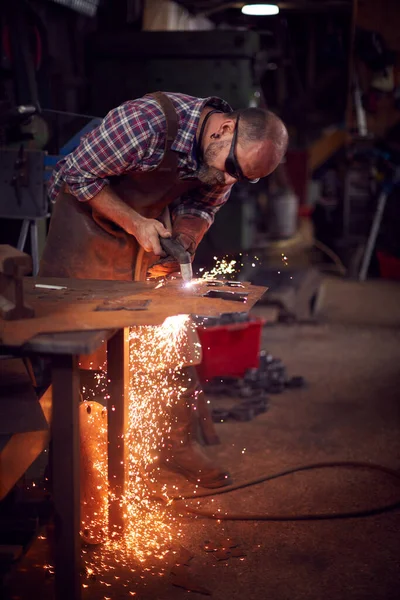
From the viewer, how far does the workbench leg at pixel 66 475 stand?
2428mm

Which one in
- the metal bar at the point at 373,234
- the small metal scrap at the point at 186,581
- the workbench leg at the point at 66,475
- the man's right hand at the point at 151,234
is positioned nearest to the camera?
the workbench leg at the point at 66,475

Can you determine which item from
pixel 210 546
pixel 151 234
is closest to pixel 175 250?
pixel 151 234

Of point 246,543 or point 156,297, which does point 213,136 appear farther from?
point 246,543

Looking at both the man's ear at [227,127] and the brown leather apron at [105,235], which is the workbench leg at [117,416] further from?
the man's ear at [227,127]

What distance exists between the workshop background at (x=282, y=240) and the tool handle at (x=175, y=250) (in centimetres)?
102

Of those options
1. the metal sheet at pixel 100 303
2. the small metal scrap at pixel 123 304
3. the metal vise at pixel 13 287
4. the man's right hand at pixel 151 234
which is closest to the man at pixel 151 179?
the man's right hand at pixel 151 234

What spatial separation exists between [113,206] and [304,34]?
8340 mm

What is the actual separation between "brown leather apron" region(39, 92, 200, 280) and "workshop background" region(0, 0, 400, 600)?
2.36 feet

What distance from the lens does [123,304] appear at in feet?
9.18

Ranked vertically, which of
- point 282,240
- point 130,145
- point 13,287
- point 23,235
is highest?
point 130,145

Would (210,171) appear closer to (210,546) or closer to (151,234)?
(151,234)

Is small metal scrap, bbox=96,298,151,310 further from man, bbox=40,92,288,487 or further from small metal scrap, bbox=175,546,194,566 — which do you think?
small metal scrap, bbox=175,546,194,566

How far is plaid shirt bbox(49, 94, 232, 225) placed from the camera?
3.33 metres

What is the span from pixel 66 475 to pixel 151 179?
155cm
